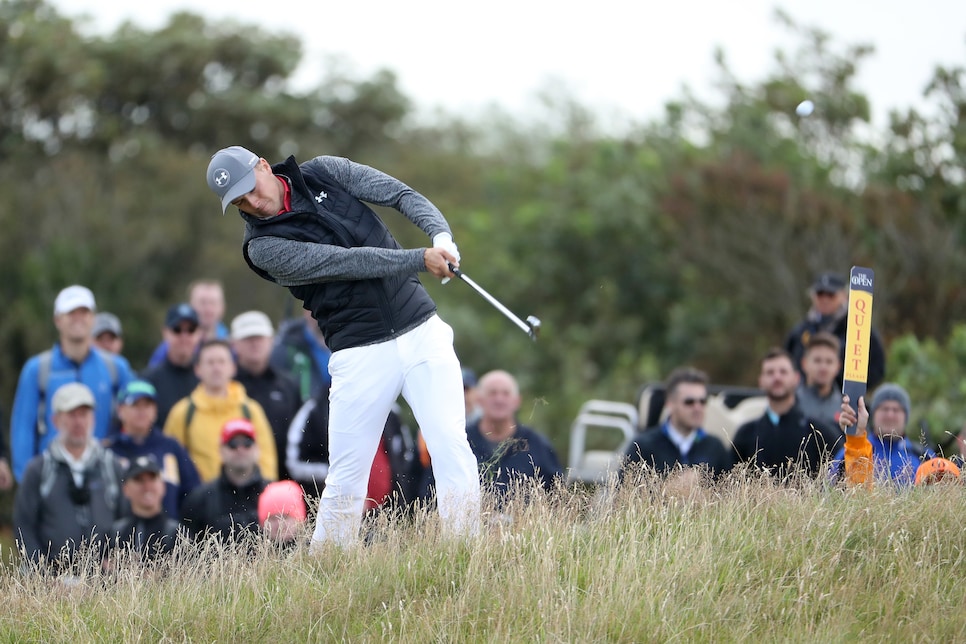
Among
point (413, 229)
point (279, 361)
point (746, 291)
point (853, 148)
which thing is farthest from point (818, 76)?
point (279, 361)

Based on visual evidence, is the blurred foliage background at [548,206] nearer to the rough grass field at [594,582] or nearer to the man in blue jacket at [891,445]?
the man in blue jacket at [891,445]

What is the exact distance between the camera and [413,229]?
4184 centimetres

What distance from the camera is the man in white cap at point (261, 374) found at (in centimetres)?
1175

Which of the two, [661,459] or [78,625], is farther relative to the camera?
[661,459]

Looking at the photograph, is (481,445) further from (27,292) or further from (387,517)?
(27,292)

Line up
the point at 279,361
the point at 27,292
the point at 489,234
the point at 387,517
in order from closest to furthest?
the point at 387,517, the point at 279,361, the point at 27,292, the point at 489,234

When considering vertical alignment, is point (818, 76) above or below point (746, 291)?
above

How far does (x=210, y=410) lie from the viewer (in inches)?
440

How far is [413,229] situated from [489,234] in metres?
3.72

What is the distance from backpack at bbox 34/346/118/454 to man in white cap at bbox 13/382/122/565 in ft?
4.51

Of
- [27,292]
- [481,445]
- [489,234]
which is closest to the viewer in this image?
[481,445]

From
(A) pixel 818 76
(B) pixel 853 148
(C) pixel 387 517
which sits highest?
(A) pixel 818 76

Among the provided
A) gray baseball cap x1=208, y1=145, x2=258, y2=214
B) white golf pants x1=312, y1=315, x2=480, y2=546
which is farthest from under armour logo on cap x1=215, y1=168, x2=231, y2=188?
white golf pants x1=312, y1=315, x2=480, y2=546

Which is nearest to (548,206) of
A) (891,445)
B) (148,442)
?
(148,442)
